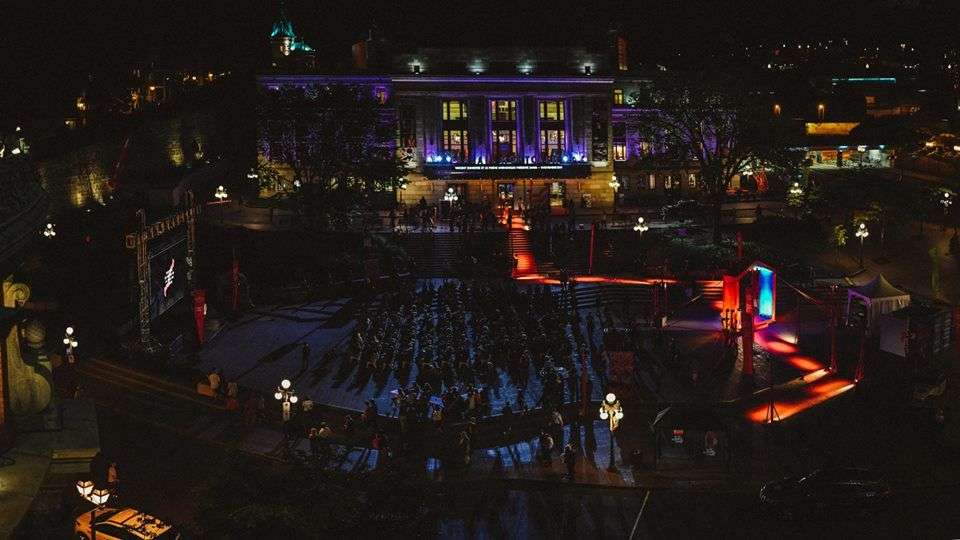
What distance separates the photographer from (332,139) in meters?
62.8

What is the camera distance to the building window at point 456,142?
73.6 meters

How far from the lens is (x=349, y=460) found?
32.2 meters

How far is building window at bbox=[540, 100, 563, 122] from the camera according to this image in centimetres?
7406

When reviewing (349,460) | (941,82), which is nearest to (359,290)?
(349,460)

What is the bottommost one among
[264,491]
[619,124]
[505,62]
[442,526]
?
[442,526]

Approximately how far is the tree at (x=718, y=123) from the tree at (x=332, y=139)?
17.0 metres

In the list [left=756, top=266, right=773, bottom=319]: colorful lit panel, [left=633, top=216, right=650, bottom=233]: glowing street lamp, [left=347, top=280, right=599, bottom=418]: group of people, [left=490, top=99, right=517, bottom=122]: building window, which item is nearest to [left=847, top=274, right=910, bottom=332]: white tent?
[left=756, top=266, right=773, bottom=319]: colorful lit panel

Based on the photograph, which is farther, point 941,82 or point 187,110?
point 941,82

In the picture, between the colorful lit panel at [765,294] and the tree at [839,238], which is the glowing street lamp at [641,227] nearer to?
the tree at [839,238]

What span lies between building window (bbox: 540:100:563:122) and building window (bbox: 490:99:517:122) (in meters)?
2.06

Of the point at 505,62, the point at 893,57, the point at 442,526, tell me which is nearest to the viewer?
the point at 442,526

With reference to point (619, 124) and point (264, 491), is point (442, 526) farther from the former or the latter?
point (619, 124)

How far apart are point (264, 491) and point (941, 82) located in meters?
94.2

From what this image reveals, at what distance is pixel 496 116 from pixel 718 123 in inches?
748
